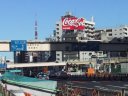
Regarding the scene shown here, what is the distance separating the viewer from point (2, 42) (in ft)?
338

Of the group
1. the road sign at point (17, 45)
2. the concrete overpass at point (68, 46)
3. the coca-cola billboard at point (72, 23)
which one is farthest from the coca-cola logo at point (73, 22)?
the road sign at point (17, 45)

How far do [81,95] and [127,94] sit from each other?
4.96m

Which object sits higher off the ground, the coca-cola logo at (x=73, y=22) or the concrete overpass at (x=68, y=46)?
the coca-cola logo at (x=73, y=22)

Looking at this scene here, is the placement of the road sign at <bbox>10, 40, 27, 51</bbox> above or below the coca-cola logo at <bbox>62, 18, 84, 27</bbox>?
below

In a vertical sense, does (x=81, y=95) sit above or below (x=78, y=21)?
below

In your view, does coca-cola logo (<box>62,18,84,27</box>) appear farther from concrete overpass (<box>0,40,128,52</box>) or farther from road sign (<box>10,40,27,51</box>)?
road sign (<box>10,40,27,51</box>)

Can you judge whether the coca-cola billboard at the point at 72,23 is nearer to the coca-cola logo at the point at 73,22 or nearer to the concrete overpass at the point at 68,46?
the coca-cola logo at the point at 73,22

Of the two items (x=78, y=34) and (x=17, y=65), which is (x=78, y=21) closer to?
(x=17, y=65)

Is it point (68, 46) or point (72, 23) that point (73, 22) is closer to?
point (72, 23)

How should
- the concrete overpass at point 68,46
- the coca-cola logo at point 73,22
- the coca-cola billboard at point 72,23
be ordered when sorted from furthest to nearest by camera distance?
the coca-cola billboard at point 72,23
the coca-cola logo at point 73,22
the concrete overpass at point 68,46

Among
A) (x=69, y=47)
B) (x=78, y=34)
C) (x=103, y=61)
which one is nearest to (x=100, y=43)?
(x=69, y=47)

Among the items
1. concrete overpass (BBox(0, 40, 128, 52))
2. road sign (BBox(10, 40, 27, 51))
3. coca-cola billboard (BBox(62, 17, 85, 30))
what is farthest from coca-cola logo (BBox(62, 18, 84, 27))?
road sign (BBox(10, 40, 27, 51))

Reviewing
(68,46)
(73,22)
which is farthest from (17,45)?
(73,22)

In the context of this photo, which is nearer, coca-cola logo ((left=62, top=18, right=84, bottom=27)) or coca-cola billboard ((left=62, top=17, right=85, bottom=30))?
coca-cola logo ((left=62, top=18, right=84, bottom=27))
